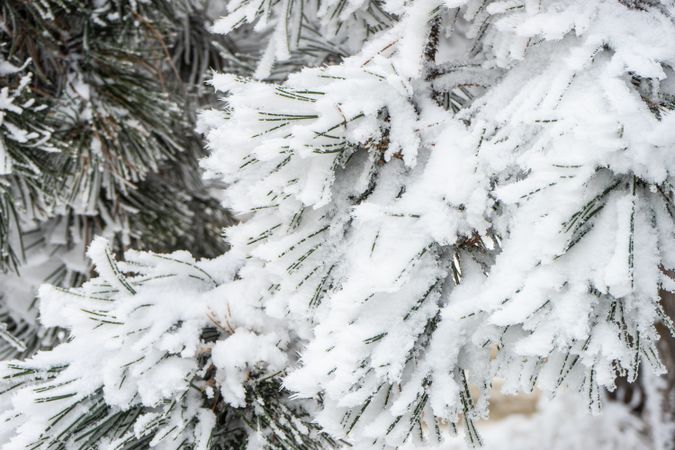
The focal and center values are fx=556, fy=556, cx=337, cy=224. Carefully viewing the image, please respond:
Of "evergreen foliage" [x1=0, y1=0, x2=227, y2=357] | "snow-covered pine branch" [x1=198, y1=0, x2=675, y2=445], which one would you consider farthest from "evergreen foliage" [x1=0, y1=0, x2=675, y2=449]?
"evergreen foliage" [x1=0, y1=0, x2=227, y2=357]

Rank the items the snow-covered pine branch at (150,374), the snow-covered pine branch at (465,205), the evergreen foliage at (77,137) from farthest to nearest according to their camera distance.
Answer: the evergreen foliage at (77,137), the snow-covered pine branch at (150,374), the snow-covered pine branch at (465,205)

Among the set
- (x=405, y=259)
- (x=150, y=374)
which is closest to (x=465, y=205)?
(x=405, y=259)

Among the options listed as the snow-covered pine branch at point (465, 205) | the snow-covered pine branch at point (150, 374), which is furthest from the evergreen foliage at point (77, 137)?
the snow-covered pine branch at point (465, 205)

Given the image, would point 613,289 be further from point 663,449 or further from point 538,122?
point 663,449

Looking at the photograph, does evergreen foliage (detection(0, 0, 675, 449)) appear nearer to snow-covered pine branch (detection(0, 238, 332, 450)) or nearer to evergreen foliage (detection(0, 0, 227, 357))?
snow-covered pine branch (detection(0, 238, 332, 450))

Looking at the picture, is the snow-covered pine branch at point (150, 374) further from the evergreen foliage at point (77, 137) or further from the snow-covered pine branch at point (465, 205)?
the evergreen foliage at point (77, 137)

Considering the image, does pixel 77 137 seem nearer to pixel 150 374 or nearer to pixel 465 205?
pixel 150 374

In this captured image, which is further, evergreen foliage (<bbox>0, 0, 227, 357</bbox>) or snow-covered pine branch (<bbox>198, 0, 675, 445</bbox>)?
evergreen foliage (<bbox>0, 0, 227, 357</bbox>)

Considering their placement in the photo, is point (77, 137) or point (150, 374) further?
point (77, 137)

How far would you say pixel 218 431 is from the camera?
94 centimetres

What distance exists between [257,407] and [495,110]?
1.94 feet

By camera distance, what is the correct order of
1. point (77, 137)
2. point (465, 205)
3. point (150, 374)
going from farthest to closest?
point (77, 137) → point (150, 374) → point (465, 205)

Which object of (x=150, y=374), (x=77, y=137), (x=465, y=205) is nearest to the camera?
(x=465, y=205)

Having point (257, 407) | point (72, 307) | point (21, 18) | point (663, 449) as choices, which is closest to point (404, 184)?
point (257, 407)
